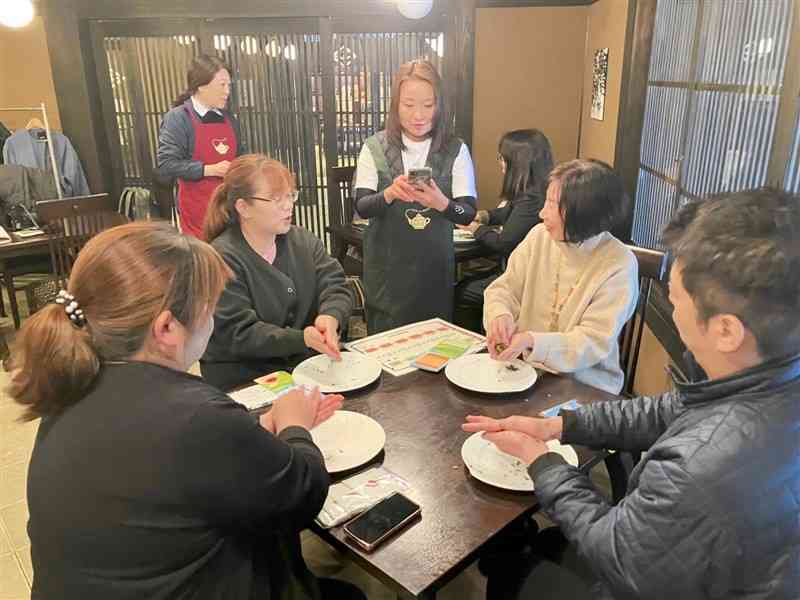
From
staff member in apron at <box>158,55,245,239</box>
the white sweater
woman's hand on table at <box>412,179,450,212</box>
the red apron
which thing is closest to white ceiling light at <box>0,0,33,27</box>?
staff member in apron at <box>158,55,245,239</box>

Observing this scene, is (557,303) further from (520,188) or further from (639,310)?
(520,188)

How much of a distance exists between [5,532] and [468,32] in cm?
392

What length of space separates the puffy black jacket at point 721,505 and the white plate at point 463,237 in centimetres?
245

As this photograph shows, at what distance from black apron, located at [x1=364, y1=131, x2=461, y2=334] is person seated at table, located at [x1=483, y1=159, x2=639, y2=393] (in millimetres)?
588

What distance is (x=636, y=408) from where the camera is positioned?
1.26 metres

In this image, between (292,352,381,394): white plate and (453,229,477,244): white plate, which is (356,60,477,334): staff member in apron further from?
(453,229,477,244): white plate

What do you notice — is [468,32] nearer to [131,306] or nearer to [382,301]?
[382,301]

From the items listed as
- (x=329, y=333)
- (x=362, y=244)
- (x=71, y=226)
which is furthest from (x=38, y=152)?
(x=329, y=333)

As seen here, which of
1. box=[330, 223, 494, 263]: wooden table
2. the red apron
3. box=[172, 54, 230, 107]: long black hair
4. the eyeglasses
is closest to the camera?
the eyeglasses

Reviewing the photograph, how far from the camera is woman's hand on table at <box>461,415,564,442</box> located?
126 cm

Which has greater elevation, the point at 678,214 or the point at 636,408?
the point at 678,214

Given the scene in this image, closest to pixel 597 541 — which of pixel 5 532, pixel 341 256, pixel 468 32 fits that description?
pixel 5 532

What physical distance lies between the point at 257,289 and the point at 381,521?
0.95 meters

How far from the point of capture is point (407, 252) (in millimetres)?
2395
